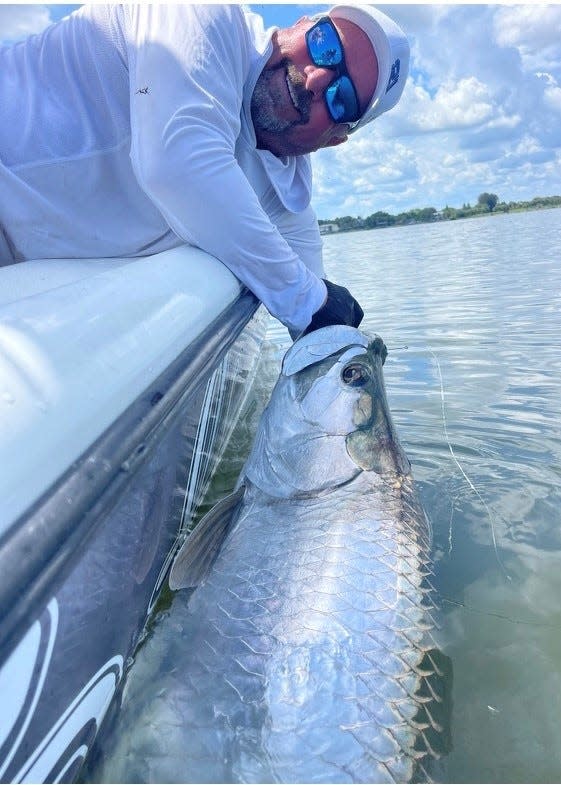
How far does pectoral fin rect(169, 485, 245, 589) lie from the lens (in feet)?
5.42

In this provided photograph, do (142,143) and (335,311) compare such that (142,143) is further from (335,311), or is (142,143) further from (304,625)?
(304,625)

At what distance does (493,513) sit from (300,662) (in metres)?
1.31

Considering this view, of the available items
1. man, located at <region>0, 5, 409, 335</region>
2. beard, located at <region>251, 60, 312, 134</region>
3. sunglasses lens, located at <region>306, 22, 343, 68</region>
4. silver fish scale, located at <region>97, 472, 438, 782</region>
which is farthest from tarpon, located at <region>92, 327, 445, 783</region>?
sunglasses lens, located at <region>306, 22, 343, 68</region>

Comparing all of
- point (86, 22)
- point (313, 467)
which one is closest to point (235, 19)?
point (86, 22)

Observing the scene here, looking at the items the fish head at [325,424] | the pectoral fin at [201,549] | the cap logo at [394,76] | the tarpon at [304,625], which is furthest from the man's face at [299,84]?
the pectoral fin at [201,549]

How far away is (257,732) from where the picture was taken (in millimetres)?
1223

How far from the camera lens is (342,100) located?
2.41 meters

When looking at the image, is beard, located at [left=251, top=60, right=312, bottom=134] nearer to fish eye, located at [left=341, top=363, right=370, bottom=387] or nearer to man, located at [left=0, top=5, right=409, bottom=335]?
man, located at [left=0, top=5, right=409, bottom=335]

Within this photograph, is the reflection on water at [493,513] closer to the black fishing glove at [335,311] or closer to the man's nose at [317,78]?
the black fishing glove at [335,311]

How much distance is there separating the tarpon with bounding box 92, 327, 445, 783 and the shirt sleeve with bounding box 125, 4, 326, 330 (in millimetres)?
505

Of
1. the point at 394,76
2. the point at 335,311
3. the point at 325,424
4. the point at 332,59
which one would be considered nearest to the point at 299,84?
the point at 332,59

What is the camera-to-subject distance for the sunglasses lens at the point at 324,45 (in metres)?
2.29

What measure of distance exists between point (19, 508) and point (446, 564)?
5.21 feet

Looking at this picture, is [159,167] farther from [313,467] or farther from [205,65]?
[313,467]
